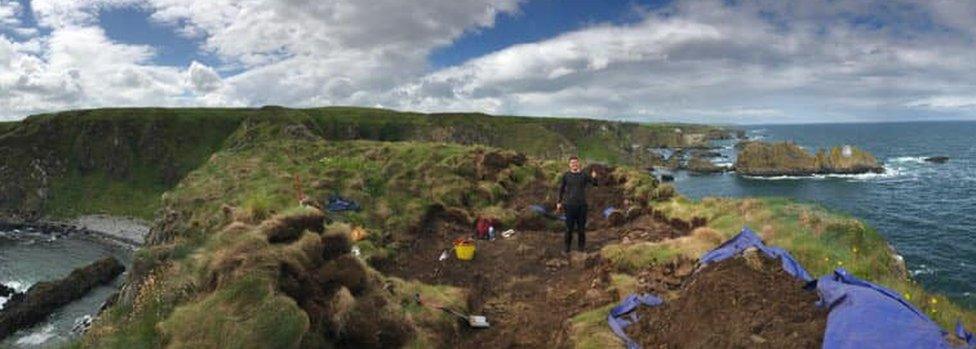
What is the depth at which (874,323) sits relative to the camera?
816cm

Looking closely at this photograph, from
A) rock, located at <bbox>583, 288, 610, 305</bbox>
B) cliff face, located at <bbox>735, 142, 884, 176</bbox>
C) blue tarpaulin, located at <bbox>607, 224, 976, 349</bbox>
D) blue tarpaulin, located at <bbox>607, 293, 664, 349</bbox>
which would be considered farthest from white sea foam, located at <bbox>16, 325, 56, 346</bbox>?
cliff face, located at <bbox>735, 142, 884, 176</bbox>

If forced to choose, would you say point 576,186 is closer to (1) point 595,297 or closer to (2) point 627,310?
(1) point 595,297

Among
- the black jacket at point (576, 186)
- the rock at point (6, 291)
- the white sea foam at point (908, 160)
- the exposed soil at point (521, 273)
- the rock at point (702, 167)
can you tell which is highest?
the black jacket at point (576, 186)

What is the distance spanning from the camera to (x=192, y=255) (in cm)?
1098

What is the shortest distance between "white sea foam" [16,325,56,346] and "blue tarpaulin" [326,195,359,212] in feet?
141

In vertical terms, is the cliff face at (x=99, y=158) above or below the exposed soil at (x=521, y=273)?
below

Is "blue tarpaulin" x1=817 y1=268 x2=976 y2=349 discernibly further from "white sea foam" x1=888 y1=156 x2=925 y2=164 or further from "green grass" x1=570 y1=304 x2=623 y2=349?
"white sea foam" x1=888 y1=156 x2=925 y2=164

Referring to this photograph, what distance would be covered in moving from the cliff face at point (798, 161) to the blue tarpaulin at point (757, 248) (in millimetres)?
126746

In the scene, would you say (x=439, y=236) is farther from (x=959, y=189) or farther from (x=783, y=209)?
(x=959, y=189)

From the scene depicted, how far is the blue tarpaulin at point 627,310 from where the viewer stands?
11.5 m

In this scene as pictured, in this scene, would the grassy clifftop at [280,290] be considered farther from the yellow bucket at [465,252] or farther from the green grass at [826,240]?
the green grass at [826,240]

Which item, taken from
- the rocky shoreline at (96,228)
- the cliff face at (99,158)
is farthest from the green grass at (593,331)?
the cliff face at (99,158)

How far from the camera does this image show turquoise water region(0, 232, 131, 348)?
54500 millimetres

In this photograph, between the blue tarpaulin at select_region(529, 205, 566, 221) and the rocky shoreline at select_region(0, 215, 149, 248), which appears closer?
the blue tarpaulin at select_region(529, 205, 566, 221)
